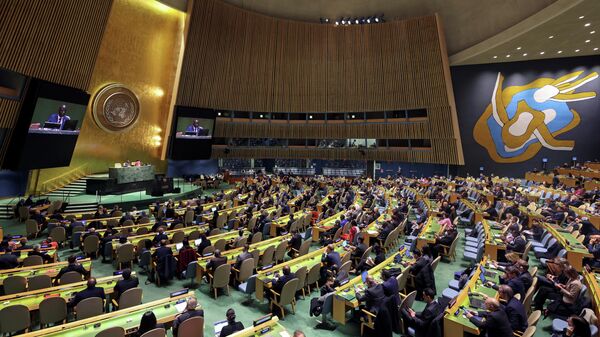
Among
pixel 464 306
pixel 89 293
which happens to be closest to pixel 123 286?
pixel 89 293

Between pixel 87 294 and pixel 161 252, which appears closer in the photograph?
pixel 87 294

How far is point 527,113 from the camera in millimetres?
24812

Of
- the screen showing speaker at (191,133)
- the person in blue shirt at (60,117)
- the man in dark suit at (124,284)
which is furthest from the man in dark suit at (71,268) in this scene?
the screen showing speaker at (191,133)

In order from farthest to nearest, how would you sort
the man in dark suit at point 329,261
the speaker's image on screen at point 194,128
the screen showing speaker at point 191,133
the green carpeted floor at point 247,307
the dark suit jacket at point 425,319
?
1. the speaker's image on screen at point 194,128
2. the screen showing speaker at point 191,133
3. the man in dark suit at point 329,261
4. the green carpeted floor at point 247,307
5. the dark suit jacket at point 425,319

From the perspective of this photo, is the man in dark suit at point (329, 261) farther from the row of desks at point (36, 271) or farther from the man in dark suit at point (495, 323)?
the row of desks at point (36, 271)

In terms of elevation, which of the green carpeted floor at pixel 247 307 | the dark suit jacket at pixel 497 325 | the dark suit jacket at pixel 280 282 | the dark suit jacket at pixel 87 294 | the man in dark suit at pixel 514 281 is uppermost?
the man in dark suit at pixel 514 281

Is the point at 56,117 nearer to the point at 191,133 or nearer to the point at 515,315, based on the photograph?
the point at 191,133

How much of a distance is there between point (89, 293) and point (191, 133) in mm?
19364

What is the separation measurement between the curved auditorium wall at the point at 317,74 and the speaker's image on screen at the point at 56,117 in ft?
30.5

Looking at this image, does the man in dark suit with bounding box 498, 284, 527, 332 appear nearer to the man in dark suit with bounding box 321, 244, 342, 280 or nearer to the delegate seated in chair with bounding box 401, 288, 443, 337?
the delegate seated in chair with bounding box 401, 288, 443, 337

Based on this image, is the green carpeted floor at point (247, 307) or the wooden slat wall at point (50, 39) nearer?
the green carpeted floor at point (247, 307)

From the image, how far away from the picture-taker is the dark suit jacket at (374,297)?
18.7ft

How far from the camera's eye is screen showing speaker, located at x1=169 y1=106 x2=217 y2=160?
76.3ft

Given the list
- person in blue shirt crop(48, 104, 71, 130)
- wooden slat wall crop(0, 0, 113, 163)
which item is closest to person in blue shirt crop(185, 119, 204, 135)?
wooden slat wall crop(0, 0, 113, 163)
